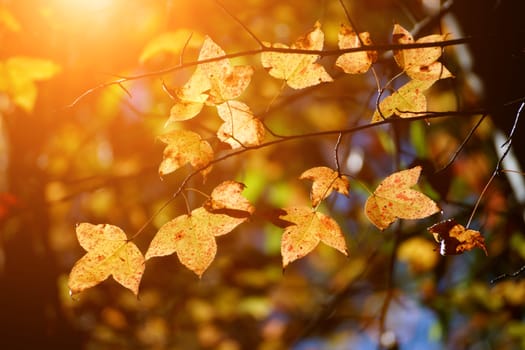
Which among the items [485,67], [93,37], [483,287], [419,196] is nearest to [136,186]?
[93,37]

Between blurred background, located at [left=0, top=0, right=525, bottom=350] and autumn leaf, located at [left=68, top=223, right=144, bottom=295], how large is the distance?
291mm

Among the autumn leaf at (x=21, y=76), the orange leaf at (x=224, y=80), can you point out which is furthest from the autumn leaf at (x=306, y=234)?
the autumn leaf at (x=21, y=76)

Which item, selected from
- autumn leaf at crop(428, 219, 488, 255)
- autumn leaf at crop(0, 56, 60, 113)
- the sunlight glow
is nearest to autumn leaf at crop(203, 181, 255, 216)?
autumn leaf at crop(428, 219, 488, 255)

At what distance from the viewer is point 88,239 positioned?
1.20m

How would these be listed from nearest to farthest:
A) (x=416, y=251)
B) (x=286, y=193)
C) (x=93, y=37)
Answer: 1. (x=93, y=37)
2. (x=416, y=251)
3. (x=286, y=193)

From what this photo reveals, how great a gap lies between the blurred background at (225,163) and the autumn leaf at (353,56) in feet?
0.40

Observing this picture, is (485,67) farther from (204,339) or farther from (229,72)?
(204,339)

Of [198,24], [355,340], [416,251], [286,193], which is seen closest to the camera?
[198,24]

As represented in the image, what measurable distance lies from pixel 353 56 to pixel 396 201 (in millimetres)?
337

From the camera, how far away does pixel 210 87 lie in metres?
1.16

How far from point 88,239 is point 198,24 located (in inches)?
75.7

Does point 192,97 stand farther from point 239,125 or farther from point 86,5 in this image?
point 86,5

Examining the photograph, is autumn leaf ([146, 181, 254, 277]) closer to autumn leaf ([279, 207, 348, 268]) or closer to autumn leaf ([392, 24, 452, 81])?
autumn leaf ([279, 207, 348, 268])

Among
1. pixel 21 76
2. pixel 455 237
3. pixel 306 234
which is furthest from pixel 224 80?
pixel 21 76
